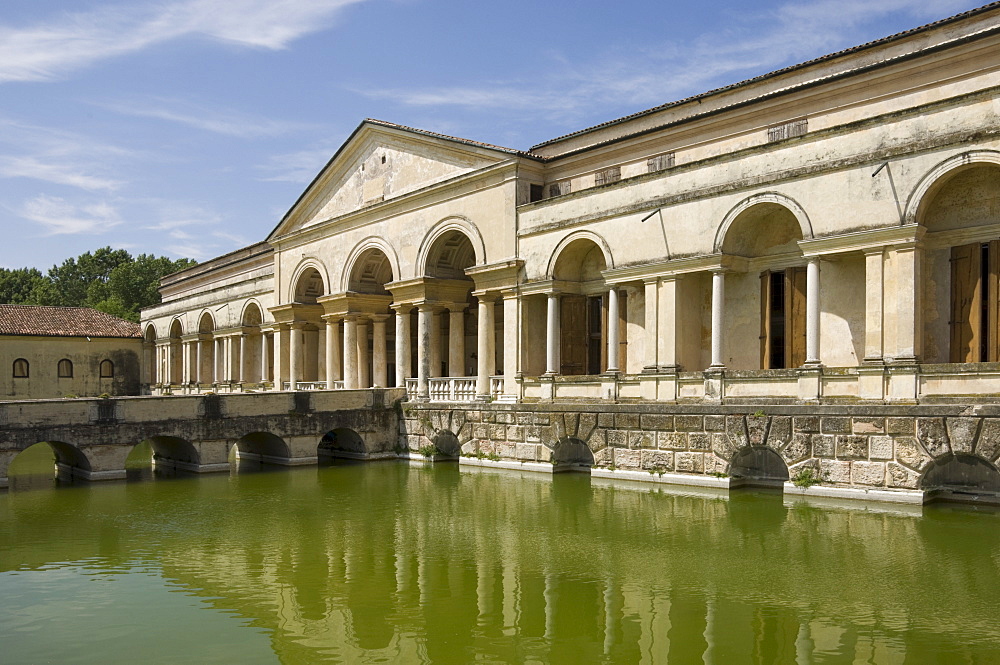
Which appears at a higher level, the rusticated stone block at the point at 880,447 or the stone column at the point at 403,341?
the stone column at the point at 403,341

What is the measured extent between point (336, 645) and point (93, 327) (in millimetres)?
43053

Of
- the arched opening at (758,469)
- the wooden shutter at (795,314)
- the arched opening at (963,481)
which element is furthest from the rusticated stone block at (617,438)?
the arched opening at (963,481)

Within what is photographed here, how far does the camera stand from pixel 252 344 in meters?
37.2

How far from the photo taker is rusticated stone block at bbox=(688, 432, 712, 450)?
16969 millimetres

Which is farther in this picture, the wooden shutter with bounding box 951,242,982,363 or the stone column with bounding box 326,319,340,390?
the stone column with bounding box 326,319,340,390

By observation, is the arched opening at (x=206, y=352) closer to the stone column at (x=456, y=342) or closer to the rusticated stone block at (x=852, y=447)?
the stone column at (x=456, y=342)

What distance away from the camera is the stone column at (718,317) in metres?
17.6

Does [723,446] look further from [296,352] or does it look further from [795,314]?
[296,352]

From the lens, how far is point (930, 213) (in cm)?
1548

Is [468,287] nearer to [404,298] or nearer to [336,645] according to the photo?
[404,298]

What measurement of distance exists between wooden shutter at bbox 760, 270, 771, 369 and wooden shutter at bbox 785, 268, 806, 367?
41 cm

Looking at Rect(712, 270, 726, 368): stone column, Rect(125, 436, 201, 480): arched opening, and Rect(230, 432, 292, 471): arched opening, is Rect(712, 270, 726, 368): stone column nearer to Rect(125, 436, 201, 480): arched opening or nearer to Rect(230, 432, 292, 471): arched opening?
Rect(230, 432, 292, 471): arched opening

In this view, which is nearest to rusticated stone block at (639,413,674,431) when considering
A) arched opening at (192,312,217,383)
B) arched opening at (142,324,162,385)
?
arched opening at (192,312,217,383)

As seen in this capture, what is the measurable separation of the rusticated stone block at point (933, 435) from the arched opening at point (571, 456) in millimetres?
7535
